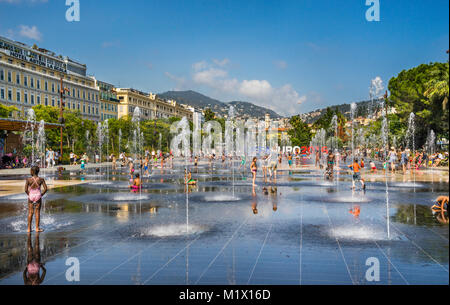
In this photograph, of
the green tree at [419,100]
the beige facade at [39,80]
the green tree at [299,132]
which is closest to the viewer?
the green tree at [419,100]

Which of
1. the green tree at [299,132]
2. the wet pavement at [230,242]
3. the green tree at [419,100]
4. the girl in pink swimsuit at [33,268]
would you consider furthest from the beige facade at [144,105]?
the girl in pink swimsuit at [33,268]

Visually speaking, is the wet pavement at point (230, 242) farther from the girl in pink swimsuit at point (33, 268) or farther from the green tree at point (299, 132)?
the green tree at point (299, 132)

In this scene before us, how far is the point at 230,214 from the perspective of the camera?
11.0 meters

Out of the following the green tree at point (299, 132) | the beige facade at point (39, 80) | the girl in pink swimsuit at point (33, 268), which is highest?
the beige facade at point (39, 80)

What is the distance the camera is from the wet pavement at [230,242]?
5.81m

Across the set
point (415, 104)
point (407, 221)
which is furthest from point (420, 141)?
point (407, 221)

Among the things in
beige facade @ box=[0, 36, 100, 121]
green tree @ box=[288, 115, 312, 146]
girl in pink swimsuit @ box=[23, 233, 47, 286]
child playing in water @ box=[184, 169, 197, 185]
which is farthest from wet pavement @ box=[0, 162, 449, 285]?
green tree @ box=[288, 115, 312, 146]

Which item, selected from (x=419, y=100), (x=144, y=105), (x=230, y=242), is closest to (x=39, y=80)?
(x=144, y=105)

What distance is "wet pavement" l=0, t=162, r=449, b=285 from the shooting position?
5.81 meters

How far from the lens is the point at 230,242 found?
775 cm

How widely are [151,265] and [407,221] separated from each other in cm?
660

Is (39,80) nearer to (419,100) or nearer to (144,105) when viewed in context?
(144,105)
